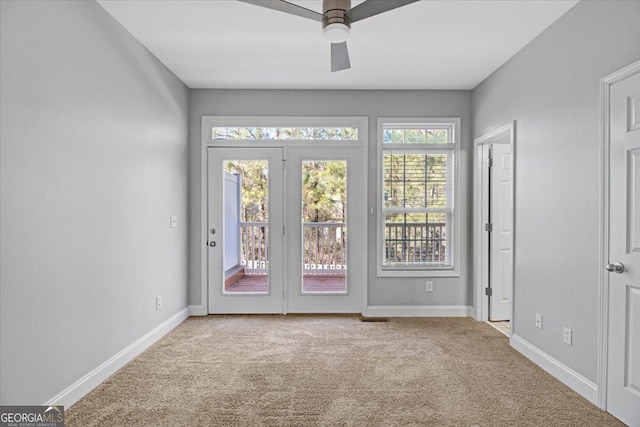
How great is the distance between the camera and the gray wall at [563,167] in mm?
2334

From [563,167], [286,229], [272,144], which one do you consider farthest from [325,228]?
[563,167]

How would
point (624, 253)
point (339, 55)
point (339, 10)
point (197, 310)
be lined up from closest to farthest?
point (339, 10) → point (624, 253) → point (339, 55) → point (197, 310)

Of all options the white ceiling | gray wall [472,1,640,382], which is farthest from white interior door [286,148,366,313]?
gray wall [472,1,640,382]

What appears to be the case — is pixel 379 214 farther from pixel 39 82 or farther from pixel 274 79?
pixel 39 82

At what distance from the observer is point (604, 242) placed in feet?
7.43

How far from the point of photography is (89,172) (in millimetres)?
2443

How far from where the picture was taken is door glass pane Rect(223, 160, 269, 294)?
4289mm

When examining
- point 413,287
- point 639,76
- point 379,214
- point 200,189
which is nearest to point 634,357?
point 639,76

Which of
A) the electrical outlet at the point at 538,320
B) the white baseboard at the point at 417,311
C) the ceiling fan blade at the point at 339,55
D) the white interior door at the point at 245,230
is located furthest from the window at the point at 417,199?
the ceiling fan blade at the point at 339,55

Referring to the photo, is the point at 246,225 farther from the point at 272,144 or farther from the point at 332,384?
the point at 332,384

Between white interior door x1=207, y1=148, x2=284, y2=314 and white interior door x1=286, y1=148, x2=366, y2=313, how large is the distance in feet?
0.50

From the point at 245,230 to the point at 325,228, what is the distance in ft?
3.06

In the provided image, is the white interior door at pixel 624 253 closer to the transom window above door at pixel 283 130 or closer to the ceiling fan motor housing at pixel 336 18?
the ceiling fan motor housing at pixel 336 18

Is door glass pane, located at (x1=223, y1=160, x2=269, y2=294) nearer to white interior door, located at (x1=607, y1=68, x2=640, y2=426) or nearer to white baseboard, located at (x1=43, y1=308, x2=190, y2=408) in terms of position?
white baseboard, located at (x1=43, y1=308, x2=190, y2=408)
